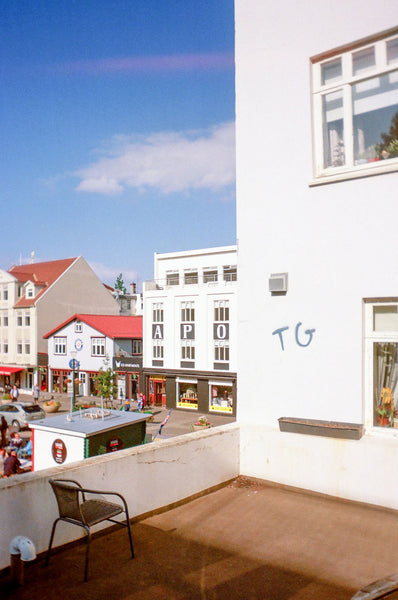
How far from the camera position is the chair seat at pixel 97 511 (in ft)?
12.4

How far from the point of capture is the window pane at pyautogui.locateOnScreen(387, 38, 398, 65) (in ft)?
Result: 16.8

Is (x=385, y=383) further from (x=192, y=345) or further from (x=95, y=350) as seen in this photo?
(x=95, y=350)

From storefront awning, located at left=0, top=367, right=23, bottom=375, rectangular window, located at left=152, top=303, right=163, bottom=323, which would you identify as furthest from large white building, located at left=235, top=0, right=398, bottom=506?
storefront awning, located at left=0, top=367, right=23, bottom=375

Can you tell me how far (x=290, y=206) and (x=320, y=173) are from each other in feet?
1.58

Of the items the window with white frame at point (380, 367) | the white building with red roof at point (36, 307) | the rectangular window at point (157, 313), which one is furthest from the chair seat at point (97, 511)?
the white building with red roof at point (36, 307)

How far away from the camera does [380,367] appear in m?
5.21

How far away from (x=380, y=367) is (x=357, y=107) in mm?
2816

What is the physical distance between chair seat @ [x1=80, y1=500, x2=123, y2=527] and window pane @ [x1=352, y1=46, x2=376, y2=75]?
16.2ft

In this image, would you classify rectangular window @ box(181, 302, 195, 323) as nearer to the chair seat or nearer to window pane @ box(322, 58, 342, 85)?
window pane @ box(322, 58, 342, 85)

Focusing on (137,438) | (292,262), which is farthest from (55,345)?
(292,262)

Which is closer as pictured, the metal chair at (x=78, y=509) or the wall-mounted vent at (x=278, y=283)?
the metal chair at (x=78, y=509)

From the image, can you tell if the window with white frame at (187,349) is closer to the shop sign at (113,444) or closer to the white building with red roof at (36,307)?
the white building with red roof at (36,307)

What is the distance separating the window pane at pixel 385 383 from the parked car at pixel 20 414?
2716 centimetres

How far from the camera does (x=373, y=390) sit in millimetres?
5207
